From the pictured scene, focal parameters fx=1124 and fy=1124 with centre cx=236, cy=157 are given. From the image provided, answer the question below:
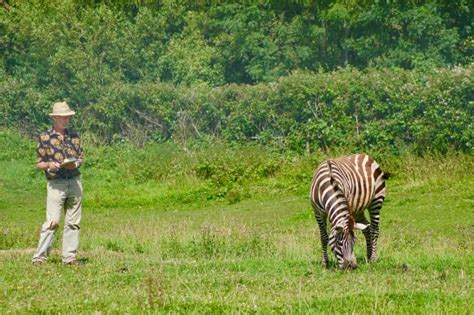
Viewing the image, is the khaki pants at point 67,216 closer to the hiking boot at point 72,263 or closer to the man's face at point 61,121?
the hiking boot at point 72,263

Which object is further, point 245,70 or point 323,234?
point 245,70

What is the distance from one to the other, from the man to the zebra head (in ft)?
11.7

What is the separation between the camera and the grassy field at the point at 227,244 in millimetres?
10820

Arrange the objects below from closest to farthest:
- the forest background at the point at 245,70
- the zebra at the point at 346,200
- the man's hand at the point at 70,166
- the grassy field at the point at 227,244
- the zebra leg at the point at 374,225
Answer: the grassy field at the point at 227,244
the zebra at the point at 346,200
the man's hand at the point at 70,166
the zebra leg at the point at 374,225
the forest background at the point at 245,70

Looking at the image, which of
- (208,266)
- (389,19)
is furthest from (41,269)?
(389,19)

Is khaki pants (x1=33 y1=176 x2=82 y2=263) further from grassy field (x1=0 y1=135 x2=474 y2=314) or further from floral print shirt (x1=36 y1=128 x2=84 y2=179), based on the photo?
grassy field (x1=0 y1=135 x2=474 y2=314)

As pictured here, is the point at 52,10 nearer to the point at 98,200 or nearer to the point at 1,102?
the point at 1,102

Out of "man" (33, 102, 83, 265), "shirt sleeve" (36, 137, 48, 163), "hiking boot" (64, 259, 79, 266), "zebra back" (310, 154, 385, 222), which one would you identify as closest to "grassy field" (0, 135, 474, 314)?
"hiking boot" (64, 259, 79, 266)

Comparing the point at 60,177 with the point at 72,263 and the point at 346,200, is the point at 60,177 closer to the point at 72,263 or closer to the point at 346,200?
the point at 72,263

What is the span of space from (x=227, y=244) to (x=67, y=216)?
9.72ft

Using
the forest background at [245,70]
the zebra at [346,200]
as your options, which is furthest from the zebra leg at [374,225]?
the forest background at [245,70]

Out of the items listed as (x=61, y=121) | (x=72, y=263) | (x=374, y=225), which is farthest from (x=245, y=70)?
(x=72, y=263)

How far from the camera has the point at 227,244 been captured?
17.6 meters

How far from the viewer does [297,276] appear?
1350 centimetres
